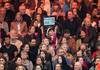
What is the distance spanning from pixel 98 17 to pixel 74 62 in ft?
9.32

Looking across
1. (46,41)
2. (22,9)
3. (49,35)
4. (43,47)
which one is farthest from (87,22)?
(22,9)

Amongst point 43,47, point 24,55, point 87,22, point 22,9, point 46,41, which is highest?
Result: point 22,9

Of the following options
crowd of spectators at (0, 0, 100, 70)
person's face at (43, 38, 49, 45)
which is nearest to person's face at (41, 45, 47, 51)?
crowd of spectators at (0, 0, 100, 70)

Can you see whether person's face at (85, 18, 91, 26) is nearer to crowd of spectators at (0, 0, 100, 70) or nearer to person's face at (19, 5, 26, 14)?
crowd of spectators at (0, 0, 100, 70)

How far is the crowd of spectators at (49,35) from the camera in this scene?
21750 millimetres

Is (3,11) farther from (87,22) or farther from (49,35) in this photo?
(87,22)

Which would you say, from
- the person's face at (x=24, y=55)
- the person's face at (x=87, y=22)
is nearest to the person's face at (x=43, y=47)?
the person's face at (x=24, y=55)

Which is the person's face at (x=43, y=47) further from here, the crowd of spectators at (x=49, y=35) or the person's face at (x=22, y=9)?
the person's face at (x=22, y=9)

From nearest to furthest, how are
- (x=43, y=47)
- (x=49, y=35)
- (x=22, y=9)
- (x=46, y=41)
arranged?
(x=43, y=47), (x=46, y=41), (x=49, y=35), (x=22, y=9)

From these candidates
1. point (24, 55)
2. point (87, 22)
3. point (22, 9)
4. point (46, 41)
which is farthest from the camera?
point (22, 9)

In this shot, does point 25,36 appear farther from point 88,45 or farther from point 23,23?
point 88,45

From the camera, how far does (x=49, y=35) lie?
23062mm

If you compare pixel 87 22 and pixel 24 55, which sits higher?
pixel 87 22

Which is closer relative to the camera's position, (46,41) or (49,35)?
(46,41)
